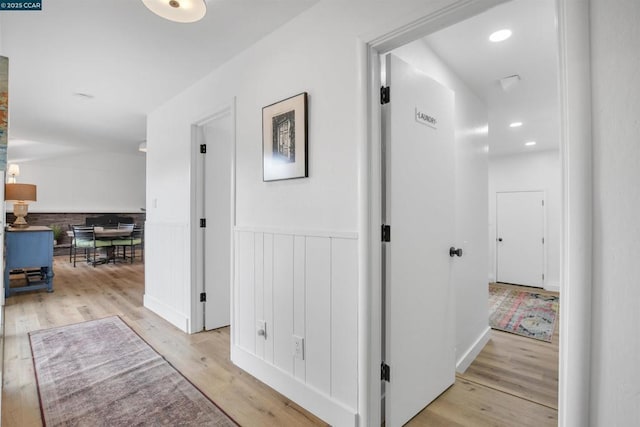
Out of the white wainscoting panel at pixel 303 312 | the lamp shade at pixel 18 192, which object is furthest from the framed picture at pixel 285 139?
the lamp shade at pixel 18 192

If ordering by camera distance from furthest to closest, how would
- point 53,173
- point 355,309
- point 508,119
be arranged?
point 53,173 < point 508,119 < point 355,309

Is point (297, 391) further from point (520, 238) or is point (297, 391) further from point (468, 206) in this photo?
point (520, 238)

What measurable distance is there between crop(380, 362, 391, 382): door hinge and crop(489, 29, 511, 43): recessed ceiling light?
2149 millimetres

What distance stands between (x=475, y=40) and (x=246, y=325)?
2.55m

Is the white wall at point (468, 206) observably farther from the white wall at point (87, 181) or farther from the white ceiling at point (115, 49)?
the white wall at point (87, 181)

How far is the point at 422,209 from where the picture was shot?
1.77m

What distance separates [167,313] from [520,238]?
5840 millimetres

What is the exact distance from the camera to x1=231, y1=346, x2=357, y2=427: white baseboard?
5.28 feet

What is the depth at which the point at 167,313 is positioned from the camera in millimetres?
3260

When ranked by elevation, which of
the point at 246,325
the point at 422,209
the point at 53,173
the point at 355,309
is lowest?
the point at 246,325

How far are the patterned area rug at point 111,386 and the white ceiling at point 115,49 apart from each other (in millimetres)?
2321

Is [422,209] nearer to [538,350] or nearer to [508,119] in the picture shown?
[538,350]

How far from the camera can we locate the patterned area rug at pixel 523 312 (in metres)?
3.17

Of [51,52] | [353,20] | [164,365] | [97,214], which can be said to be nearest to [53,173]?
[97,214]
